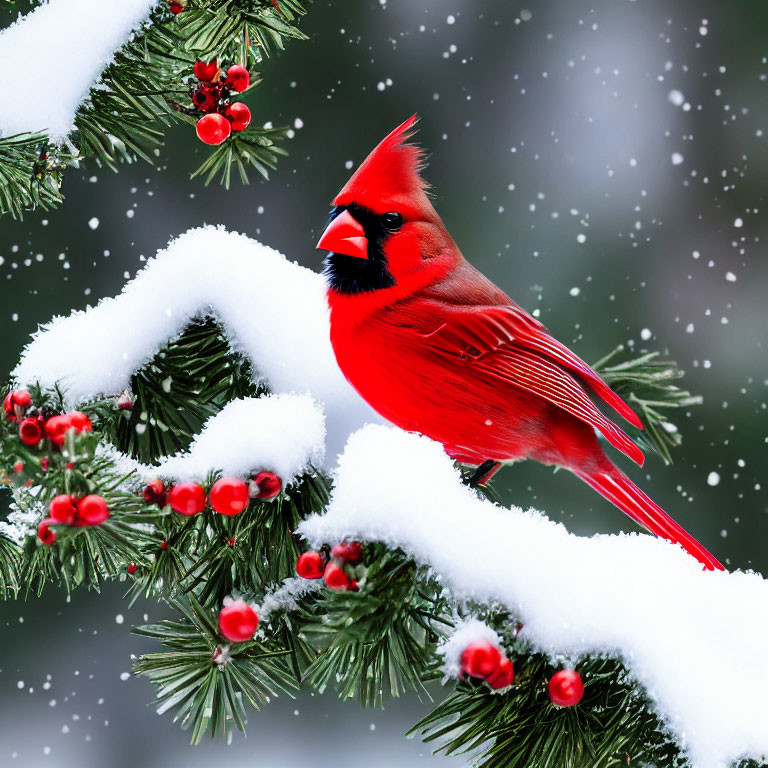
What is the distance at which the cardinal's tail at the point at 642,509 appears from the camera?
3.02ft

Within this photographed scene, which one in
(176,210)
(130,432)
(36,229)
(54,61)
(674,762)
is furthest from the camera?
(176,210)

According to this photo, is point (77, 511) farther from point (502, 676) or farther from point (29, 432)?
point (502, 676)

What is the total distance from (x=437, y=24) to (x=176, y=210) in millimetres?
833

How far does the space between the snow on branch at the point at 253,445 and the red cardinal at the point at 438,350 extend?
12 centimetres

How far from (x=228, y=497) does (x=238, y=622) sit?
0.11 meters

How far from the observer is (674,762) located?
2.20 ft

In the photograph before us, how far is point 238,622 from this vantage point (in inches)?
27.1

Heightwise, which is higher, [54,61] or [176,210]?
[54,61]

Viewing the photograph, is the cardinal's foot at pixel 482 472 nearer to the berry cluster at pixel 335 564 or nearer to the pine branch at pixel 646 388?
the pine branch at pixel 646 388

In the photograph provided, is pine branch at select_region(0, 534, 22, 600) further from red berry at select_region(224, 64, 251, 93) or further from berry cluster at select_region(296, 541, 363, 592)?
red berry at select_region(224, 64, 251, 93)

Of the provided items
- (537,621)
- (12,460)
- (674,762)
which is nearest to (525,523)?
(537,621)

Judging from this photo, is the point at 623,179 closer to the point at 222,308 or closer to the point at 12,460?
the point at 222,308

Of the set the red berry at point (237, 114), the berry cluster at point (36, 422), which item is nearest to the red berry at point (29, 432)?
the berry cluster at point (36, 422)

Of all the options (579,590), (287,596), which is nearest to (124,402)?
(287,596)
